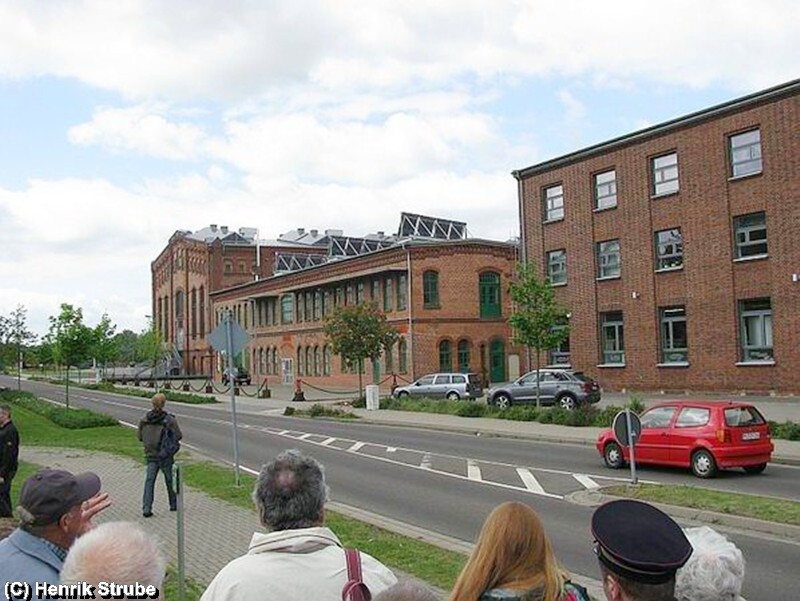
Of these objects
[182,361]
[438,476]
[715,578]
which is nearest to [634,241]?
[438,476]

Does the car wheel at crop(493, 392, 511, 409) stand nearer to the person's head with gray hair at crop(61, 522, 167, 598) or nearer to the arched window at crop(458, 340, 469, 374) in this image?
the arched window at crop(458, 340, 469, 374)

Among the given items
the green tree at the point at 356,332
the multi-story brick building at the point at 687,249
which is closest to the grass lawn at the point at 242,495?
the green tree at the point at 356,332

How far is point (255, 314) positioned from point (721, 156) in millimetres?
45310

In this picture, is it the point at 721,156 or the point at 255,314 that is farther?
the point at 255,314

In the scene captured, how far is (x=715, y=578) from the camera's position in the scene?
309 centimetres

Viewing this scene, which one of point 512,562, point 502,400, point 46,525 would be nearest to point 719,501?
point 512,562

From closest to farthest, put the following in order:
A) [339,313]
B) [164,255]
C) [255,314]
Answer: [339,313] → [255,314] → [164,255]

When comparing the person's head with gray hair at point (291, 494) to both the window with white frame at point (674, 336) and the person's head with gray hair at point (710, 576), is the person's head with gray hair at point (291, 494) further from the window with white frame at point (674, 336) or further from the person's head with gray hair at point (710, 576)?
the window with white frame at point (674, 336)

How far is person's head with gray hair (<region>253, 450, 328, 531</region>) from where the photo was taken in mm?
3744

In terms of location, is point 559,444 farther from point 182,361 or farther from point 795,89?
→ point 182,361

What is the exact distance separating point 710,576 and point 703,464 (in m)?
13.7

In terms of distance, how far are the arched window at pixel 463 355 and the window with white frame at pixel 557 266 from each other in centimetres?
986

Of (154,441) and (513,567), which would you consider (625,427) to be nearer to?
(154,441)

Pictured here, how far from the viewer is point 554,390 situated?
32.0 metres
